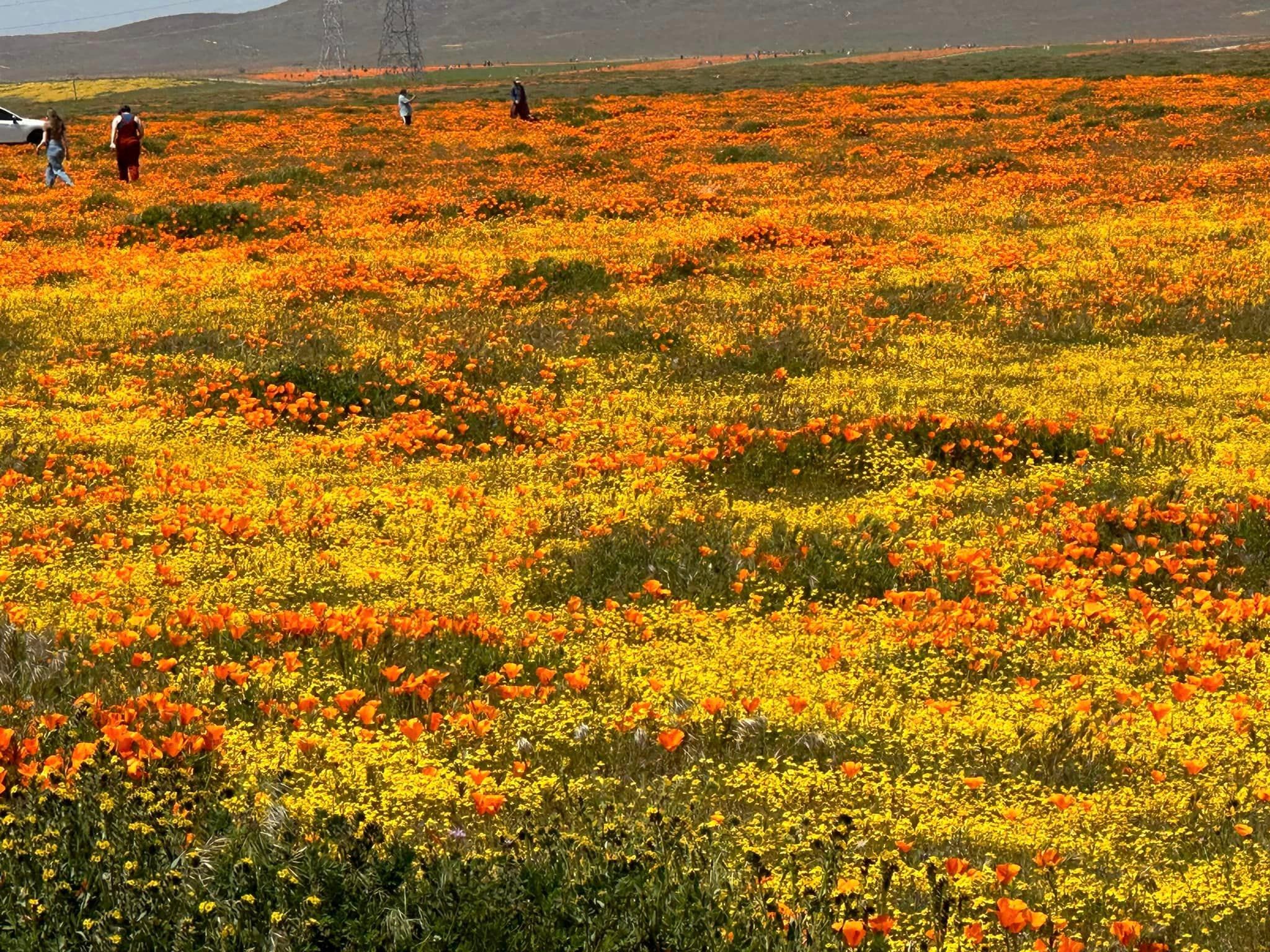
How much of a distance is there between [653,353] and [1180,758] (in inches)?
327

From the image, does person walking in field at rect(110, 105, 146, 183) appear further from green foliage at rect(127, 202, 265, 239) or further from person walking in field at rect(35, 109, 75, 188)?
green foliage at rect(127, 202, 265, 239)

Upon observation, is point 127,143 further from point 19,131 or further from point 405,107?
point 19,131

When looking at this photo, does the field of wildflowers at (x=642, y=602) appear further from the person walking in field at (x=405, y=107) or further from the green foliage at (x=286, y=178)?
the person walking in field at (x=405, y=107)

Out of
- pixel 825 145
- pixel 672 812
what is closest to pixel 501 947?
pixel 672 812

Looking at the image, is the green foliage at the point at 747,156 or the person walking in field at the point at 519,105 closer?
the green foliage at the point at 747,156

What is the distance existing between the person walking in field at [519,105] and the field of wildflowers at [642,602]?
28079 millimetres

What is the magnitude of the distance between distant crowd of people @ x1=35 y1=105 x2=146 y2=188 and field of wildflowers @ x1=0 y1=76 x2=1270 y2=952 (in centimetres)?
1137

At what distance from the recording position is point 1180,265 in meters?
16.4

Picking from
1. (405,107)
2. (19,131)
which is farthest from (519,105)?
(19,131)

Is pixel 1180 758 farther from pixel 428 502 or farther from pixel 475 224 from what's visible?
pixel 475 224

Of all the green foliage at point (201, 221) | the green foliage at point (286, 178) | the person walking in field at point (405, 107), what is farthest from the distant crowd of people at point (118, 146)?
the person walking in field at point (405, 107)

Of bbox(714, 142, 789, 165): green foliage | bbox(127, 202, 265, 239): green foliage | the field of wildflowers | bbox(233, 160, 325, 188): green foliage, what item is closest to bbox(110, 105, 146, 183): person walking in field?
bbox(233, 160, 325, 188): green foliage

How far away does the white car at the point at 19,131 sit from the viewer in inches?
1756

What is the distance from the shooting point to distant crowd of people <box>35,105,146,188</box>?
1104 inches
